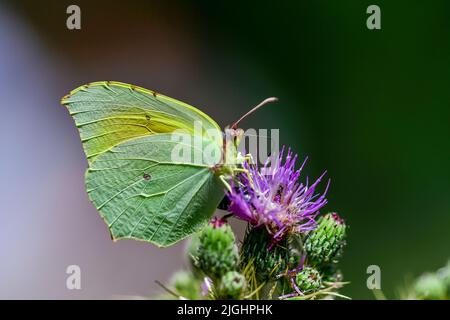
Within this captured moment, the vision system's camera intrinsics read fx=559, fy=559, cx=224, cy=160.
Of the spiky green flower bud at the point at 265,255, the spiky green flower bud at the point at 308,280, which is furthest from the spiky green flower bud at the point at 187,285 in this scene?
the spiky green flower bud at the point at 308,280

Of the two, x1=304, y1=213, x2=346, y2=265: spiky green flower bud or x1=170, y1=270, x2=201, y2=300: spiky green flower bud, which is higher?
x1=304, y1=213, x2=346, y2=265: spiky green flower bud

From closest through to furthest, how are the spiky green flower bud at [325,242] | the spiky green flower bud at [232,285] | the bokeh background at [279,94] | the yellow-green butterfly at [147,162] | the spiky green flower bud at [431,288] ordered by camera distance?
the spiky green flower bud at [232,285] < the spiky green flower bud at [431,288] < the spiky green flower bud at [325,242] < the yellow-green butterfly at [147,162] < the bokeh background at [279,94]

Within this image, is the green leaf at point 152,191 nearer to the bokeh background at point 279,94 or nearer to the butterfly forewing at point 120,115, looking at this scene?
the butterfly forewing at point 120,115

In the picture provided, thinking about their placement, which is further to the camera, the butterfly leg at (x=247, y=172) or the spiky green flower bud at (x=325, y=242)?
the butterfly leg at (x=247, y=172)

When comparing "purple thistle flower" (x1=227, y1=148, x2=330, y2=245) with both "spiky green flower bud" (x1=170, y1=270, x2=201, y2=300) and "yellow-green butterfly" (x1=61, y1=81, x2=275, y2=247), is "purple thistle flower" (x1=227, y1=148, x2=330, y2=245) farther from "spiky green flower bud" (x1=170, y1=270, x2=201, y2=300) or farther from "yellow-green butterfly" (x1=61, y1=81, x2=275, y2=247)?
"spiky green flower bud" (x1=170, y1=270, x2=201, y2=300)

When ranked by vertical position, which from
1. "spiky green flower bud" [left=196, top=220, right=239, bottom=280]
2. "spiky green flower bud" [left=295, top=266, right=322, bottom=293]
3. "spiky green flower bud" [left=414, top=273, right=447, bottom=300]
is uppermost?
"spiky green flower bud" [left=196, top=220, right=239, bottom=280]

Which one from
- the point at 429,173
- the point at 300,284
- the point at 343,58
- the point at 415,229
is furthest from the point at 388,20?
the point at 300,284

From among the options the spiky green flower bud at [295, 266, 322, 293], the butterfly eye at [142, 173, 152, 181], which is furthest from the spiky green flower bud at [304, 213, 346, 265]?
the butterfly eye at [142, 173, 152, 181]

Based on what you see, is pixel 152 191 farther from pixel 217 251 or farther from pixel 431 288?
pixel 431 288

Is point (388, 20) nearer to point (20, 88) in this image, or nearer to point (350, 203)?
point (350, 203)
